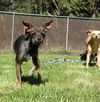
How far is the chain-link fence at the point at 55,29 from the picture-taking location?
15.3m

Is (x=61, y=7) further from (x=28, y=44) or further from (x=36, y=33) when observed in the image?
(x=36, y=33)

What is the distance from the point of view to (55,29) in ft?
53.0

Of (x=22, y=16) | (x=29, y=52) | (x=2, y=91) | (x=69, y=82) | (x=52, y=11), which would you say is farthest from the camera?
(x=52, y=11)

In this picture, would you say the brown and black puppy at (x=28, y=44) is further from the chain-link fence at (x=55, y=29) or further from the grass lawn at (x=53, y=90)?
the chain-link fence at (x=55, y=29)

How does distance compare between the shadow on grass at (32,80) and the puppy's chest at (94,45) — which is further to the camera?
the puppy's chest at (94,45)

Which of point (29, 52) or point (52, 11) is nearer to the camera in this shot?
point (29, 52)

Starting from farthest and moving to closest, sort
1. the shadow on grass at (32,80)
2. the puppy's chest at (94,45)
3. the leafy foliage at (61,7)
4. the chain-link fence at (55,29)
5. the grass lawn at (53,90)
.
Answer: the leafy foliage at (61,7), the chain-link fence at (55,29), the puppy's chest at (94,45), the shadow on grass at (32,80), the grass lawn at (53,90)

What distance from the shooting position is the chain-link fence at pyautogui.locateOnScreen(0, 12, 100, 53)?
15312 mm

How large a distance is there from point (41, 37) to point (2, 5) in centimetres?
2985

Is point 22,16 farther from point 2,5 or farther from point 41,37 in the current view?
point 2,5

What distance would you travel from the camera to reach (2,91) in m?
5.19

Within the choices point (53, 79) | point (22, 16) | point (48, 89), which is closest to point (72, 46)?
point (22, 16)

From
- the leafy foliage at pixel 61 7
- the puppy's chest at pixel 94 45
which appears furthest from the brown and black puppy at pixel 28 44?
the leafy foliage at pixel 61 7

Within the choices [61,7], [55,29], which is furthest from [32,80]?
[61,7]
